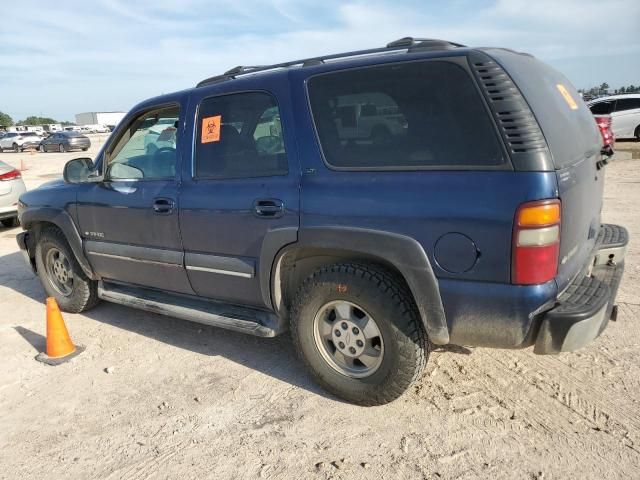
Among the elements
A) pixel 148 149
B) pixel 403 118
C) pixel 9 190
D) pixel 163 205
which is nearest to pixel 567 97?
pixel 403 118

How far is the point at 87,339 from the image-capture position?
4.28 m

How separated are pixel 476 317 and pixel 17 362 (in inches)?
137

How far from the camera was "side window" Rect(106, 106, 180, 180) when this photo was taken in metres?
3.69

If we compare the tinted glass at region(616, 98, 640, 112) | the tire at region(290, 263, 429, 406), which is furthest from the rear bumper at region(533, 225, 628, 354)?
the tinted glass at region(616, 98, 640, 112)

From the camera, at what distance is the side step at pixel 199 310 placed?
3298mm

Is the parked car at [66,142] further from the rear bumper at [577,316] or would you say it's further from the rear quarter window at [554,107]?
the rear bumper at [577,316]

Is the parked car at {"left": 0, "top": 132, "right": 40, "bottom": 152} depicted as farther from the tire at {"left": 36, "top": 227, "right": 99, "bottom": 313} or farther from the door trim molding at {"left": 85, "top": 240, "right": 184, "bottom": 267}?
the door trim molding at {"left": 85, "top": 240, "right": 184, "bottom": 267}

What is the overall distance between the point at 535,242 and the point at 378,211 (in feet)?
2.52

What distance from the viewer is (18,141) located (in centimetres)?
3697

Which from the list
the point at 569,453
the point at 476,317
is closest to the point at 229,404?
the point at 476,317

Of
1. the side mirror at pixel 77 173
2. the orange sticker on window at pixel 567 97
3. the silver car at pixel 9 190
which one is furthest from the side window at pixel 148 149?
the silver car at pixel 9 190

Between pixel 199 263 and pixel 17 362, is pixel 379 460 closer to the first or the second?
pixel 199 263

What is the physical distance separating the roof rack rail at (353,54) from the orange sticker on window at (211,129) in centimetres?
32

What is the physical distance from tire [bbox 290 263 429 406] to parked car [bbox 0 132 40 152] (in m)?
40.2
